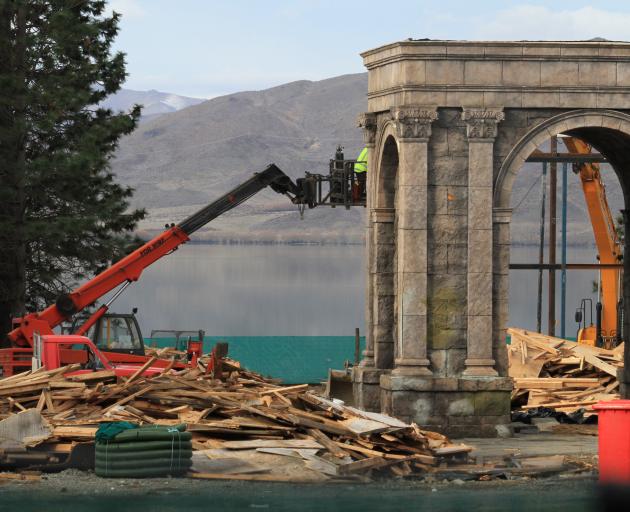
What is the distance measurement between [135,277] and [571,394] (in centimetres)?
1041

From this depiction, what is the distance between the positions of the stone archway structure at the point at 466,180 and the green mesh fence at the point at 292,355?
14.5m

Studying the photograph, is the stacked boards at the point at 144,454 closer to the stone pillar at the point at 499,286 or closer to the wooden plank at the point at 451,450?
the wooden plank at the point at 451,450

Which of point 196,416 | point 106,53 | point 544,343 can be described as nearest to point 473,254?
point 196,416

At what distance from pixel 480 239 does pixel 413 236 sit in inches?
49.6

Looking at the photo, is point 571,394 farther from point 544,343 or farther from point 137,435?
point 137,435

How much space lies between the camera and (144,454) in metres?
22.3

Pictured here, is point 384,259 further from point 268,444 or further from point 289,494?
point 289,494

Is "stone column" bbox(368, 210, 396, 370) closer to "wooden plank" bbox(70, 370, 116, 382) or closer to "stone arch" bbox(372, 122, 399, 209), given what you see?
"stone arch" bbox(372, 122, 399, 209)

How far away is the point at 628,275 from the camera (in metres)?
31.5

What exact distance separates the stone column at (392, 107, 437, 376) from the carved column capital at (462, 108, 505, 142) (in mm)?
696

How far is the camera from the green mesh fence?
45781 mm

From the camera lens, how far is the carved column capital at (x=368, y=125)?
30608 millimetres

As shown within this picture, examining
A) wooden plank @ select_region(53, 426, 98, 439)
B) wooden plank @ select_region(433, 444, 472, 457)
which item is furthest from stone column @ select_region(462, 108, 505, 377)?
wooden plank @ select_region(53, 426, 98, 439)

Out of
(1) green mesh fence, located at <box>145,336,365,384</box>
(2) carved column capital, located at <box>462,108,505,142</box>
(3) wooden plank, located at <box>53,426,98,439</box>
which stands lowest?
(1) green mesh fence, located at <box>145,336,365,384</box>
